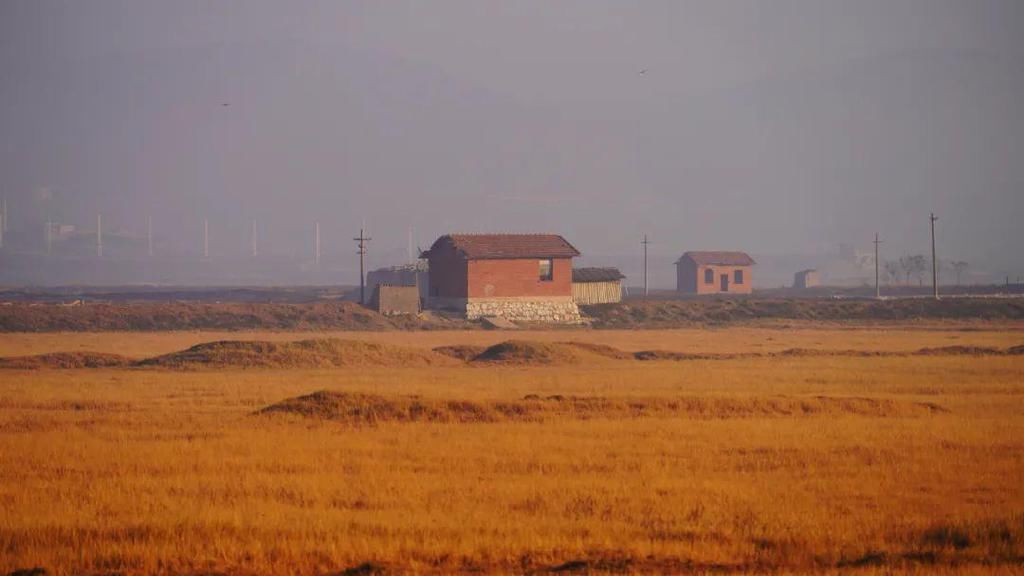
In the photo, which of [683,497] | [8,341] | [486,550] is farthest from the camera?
[8,341]

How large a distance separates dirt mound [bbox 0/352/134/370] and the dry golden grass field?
561 cm

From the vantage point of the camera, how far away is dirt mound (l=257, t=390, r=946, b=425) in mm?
29344

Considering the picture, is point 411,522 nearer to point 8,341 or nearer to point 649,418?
point 649,418

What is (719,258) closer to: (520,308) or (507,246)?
(507,246)

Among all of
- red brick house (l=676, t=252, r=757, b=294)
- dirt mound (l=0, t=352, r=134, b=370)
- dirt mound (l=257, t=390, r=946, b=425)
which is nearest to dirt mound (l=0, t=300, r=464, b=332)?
dirt mound (l=0, t=352, r=134, b=370)

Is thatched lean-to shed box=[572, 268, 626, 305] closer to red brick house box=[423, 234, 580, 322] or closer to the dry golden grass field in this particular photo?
red brick house box=[423, 234, 580, 322]

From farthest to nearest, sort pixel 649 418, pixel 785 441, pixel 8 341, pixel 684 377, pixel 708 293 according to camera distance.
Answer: pixel 708 293
pixel 8 341
pixel 684 377
pixel 649 418
pixel 785 441

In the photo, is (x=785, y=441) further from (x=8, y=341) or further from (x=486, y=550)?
(x=8, y=341)

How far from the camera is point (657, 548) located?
15.6 meters

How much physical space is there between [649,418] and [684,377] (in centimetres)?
1250

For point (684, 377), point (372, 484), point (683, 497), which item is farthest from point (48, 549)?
point (684, 377)

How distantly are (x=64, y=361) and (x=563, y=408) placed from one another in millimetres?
23168

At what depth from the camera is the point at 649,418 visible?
2956 cm

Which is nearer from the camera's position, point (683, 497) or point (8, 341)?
point (683, 497)
